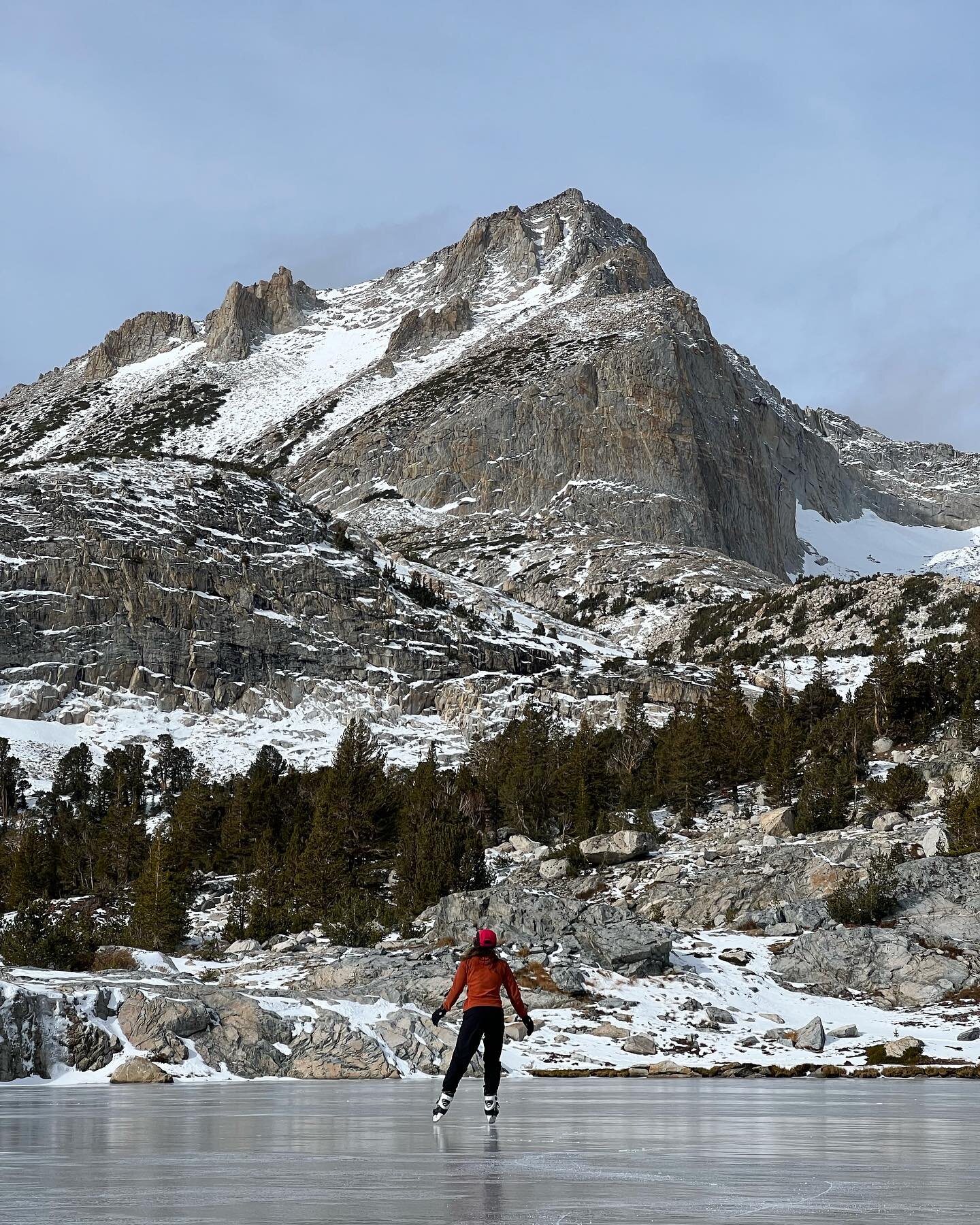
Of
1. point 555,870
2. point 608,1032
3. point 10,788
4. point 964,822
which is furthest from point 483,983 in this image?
point 10,788

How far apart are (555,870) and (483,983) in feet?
118

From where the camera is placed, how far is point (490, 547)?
558 ft

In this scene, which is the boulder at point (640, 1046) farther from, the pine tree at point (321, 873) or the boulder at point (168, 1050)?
the pine tree at point (321, 873)

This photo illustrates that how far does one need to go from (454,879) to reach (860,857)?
14910 mm

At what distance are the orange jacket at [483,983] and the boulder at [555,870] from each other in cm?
3521

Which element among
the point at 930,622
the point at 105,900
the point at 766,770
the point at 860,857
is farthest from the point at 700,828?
the point at 930,622

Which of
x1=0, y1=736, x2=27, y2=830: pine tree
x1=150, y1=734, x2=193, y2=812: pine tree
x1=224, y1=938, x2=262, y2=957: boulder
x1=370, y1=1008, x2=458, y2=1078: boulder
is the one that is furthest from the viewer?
x1=150, y1=734, x2=193, y2=812: pine tree

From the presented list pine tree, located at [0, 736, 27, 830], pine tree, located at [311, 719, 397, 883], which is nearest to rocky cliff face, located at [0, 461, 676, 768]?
pine tree, located at [0, 736, 27, 830]

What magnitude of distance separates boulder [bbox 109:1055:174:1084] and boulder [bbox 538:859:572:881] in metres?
28.0

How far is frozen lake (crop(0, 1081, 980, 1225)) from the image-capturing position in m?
6.57

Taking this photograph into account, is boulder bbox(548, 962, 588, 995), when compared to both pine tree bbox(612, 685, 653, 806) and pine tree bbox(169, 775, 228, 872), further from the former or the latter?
pine tree bbox(169, 775, 228, 872)

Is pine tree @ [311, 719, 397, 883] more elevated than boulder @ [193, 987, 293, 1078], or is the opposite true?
pine tree @ [311, 719, 397, 883]

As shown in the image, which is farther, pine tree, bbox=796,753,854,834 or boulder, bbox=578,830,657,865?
pine tree, bbox=796,753,854,834

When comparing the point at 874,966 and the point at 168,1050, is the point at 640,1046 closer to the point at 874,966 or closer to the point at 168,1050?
the point at 874,966
